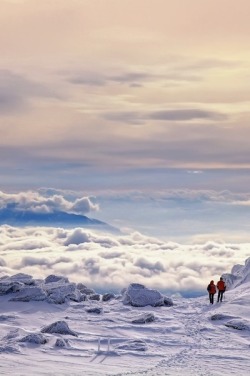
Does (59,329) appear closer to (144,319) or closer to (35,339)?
(35,339)

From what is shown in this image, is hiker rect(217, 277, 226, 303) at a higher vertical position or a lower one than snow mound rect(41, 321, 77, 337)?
higher

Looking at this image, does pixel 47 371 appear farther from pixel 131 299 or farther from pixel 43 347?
pixel 131 299

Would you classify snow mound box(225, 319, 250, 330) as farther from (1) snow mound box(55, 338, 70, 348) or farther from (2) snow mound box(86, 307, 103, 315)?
(1) snow mound box(55, 338, 70, 348)

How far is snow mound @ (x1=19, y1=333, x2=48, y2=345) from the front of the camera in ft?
121

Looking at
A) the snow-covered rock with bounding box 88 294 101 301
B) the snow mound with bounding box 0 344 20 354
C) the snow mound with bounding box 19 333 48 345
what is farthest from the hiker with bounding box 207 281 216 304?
the snow mound with bounding box 0 344 20 354

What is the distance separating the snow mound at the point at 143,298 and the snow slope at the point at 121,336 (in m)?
0.43

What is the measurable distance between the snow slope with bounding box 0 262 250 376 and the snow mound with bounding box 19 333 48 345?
0.16 ft

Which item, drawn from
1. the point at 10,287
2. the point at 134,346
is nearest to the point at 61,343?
the point at 134,346

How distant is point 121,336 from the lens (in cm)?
4059

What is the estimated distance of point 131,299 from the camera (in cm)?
5153

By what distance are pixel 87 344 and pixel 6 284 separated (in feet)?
51.3

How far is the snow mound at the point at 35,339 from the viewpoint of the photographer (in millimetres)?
37031

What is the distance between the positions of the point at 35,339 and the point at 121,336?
5548 mm

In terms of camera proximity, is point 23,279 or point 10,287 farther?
point 23,279
